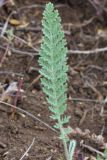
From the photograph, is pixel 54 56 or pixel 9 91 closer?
pixel 54 56

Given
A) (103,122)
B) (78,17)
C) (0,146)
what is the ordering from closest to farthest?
(0,146) → (103,122) → (78,17)

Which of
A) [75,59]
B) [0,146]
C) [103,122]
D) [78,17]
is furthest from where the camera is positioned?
[78,17]

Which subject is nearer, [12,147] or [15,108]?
[12,147]

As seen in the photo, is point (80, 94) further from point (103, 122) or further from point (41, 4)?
point (41, 4)

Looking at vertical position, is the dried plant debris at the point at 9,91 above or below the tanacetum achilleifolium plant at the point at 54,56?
below

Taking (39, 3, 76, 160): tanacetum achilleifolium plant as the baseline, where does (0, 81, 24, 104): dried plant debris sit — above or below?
below

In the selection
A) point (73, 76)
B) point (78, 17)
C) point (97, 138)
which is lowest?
point (97, 138)

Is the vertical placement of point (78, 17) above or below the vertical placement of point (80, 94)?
above

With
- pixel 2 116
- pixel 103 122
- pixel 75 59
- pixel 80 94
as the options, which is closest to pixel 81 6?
pixel 75 59

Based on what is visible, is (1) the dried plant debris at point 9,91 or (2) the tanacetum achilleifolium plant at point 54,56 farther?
(1) the dried plant debris at point 9,91

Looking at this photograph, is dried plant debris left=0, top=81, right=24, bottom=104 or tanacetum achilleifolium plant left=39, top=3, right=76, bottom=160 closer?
tanacetum achilleifolium plant left=39, top=3, right=76, bottom=160

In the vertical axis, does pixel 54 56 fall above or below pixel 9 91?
above
